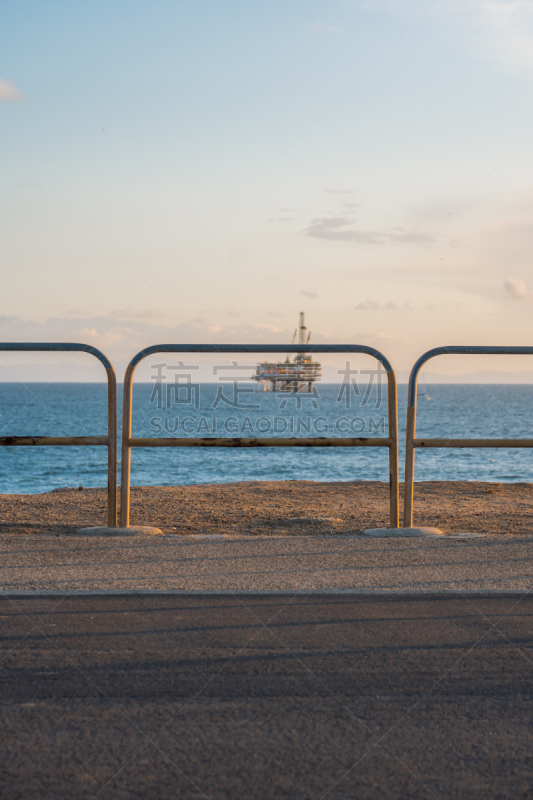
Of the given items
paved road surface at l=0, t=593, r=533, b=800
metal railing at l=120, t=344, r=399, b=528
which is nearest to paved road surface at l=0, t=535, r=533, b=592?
paved road surface at l=0, t=593, r=533, b=800

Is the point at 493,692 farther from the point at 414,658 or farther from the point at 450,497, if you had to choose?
the point at 450,497

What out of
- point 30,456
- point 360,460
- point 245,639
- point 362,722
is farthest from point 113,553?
point 30,456

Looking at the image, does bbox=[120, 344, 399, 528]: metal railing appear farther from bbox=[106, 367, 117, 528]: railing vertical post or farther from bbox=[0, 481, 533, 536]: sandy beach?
bbox=[0, 481, 533, 536]: sandy beach

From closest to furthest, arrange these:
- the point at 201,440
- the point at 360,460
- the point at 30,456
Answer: the point at 201,440, the point at 360,460, the point at 30,456

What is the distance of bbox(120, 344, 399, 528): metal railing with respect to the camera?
5707 millimetres

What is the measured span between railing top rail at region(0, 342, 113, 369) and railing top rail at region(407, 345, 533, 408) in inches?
96.6

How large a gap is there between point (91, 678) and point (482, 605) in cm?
212

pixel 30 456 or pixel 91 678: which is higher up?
pixel 91 678

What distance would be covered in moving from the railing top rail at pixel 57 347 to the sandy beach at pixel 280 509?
1448 mm

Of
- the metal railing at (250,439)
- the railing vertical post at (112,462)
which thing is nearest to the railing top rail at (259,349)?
the metal railing at (250,439)

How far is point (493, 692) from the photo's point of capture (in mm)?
2758

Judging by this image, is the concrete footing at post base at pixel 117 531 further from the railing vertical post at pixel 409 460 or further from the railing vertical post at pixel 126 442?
the railing vertical post at pixel 409 460

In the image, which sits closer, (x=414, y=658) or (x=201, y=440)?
(x=414, y=658)

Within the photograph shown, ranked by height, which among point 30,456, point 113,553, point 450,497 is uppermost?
point 113,553
